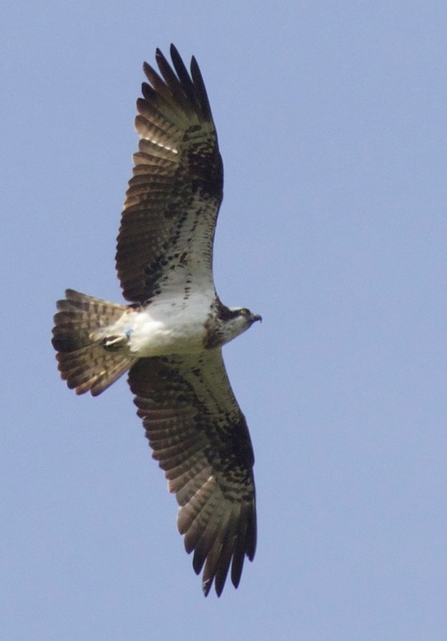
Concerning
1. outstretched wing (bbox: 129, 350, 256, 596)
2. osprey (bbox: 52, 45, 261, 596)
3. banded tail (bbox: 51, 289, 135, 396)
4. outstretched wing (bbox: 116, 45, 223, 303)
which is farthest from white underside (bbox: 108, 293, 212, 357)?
outstretched wing (bbox: 129, 350, 256, 596)

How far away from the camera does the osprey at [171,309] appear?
39.7 ft

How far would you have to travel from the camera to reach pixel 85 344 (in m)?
12.5

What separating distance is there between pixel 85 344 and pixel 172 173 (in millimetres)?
1752

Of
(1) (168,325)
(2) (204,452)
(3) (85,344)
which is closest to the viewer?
(1) (168,325)

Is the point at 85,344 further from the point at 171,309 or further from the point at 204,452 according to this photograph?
the point at 204,452

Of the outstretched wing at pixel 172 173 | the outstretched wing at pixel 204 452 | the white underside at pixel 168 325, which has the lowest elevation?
the outstretched wing at pixel 204 452

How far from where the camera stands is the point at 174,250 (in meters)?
12.3

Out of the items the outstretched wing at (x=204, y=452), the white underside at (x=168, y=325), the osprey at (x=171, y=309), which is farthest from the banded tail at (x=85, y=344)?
the outstretched wing at (x=204, y=452)

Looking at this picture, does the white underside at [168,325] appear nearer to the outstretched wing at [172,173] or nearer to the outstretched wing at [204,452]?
the outstretched wing at [172,173]

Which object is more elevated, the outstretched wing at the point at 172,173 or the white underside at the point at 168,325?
the outstretched wing at the point at 172,173

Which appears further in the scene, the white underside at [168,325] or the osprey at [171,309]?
the white underside at [168,325]

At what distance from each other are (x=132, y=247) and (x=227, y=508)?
2830 millimetres

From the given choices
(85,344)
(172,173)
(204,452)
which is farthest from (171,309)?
(204,452)

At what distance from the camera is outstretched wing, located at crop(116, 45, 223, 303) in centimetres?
1207
